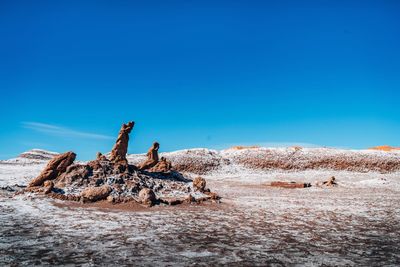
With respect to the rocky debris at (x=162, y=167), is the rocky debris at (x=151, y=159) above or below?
above

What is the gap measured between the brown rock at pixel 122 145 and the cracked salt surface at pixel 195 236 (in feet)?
26.0

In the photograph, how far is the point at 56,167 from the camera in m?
22.3

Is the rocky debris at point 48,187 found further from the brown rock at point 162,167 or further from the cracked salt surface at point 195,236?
the brown rock at point 162,167

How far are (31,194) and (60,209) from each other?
422 centimetres

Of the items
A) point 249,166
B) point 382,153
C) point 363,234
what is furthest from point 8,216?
Answer: point 382,153

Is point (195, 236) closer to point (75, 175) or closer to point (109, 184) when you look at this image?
point (109, 184)

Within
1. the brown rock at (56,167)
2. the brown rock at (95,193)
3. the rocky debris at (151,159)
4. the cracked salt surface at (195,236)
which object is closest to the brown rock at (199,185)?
the cracked salt surface at (195,236)

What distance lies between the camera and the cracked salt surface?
7992 mm

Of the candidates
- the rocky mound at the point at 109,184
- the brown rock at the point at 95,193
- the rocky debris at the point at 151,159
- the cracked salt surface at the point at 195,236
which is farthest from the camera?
the rocky debris at the point at 151,159

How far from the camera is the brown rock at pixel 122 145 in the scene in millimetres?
24875

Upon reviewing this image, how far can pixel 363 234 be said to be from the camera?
11.2 metres

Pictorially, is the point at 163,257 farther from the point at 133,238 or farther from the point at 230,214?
the point at 230,214

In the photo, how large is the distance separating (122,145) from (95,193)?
808 centimetres

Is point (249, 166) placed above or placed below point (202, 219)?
above
